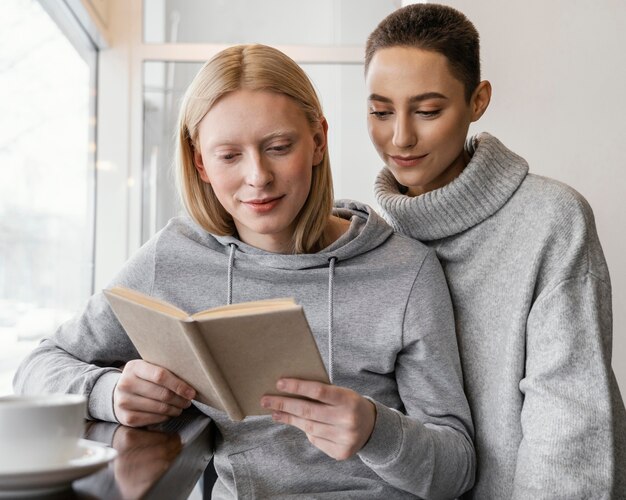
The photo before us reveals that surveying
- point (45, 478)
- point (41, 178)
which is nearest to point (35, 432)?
point (45, 478)

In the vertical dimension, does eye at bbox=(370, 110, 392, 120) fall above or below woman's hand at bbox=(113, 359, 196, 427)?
above

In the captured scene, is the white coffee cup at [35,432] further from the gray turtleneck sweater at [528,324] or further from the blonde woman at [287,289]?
the gray turtleneck sweater at [528,324]

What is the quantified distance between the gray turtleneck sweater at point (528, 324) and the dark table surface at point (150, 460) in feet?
1.52

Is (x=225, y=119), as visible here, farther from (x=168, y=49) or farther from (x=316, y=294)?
(x=168, y=49)

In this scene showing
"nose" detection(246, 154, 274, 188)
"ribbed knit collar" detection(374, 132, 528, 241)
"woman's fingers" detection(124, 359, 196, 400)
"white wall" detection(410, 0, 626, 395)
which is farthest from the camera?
"white wall" detection(410, 0, 626, 395)

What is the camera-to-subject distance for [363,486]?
121cm

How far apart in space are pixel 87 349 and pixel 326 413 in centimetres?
54

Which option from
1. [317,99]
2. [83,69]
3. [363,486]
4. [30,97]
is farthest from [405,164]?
[83,69]

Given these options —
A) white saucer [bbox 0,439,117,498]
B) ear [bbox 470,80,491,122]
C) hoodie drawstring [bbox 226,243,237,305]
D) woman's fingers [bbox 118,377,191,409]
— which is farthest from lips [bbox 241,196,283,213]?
white saucer [bbox 0,439,117,498]

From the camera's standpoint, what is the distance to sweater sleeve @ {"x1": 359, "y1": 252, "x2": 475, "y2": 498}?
110 centimetres

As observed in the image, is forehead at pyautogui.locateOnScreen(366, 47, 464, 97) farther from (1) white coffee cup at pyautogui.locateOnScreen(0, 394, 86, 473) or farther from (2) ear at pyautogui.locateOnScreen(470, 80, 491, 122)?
(1) white coffee cup at pyautogui.locateOnScreen(0, 394, 86, 473)

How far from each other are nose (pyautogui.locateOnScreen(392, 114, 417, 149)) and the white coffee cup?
30.4 inches

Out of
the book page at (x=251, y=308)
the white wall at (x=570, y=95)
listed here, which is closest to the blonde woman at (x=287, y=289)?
the book page at (x=251, y=308)

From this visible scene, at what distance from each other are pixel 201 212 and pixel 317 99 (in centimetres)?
28
